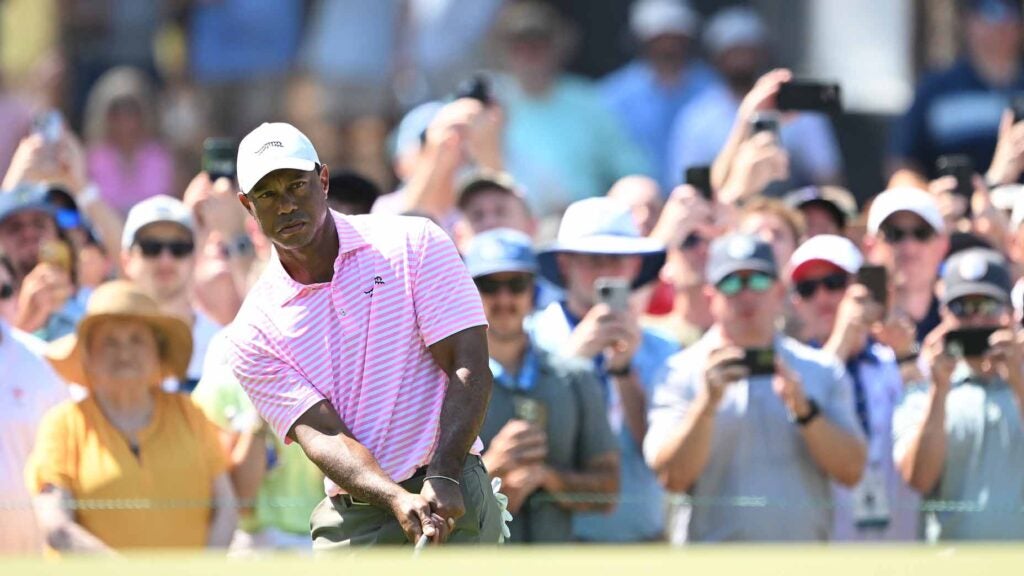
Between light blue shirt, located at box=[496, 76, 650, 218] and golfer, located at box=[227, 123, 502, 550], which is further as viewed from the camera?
light blue shirt, located at box=[496, 76, 650, 218]

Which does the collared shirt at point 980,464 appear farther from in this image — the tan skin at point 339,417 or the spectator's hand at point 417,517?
the spectator's hand at point 417,517

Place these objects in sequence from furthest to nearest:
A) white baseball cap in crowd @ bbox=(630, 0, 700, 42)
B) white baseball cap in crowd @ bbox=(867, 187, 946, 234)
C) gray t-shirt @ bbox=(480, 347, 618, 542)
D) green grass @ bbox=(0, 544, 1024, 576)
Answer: white baseball cap in crowd @ bbox=(630, 0, 700, 42) < white baseball cap in crowd @ bbox=(867, 187, 946, 234) < gray t-shirt @ bbox=(480, 347, 618, 542) < green grass @ bbox=(0, 544, 1024, 576)

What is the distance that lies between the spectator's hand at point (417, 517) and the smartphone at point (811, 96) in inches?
154

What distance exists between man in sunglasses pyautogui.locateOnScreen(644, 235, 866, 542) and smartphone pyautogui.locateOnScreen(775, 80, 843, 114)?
5.33ft

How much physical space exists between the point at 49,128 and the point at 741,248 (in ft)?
9.24

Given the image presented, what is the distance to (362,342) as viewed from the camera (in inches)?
211

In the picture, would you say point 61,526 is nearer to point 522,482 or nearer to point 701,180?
point 522,482

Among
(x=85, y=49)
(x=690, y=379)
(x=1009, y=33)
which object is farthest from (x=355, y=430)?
(x=85, y=49)

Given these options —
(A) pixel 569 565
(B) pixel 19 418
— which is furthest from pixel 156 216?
(A) pixel 569 565

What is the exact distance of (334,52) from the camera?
12.7m

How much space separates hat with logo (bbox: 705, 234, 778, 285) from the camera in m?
7.33

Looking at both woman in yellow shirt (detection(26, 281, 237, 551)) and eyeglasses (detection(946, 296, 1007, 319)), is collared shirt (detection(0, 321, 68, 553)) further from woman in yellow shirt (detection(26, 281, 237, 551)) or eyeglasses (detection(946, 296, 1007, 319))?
eyeglasses (detection(946, 296, 1007, 319))

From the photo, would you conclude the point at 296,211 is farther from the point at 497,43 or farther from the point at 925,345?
the point at 497,43

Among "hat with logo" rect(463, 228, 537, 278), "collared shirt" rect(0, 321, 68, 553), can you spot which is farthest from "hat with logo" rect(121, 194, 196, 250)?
"hat with logo" rect(463, 228, 537, 278)
